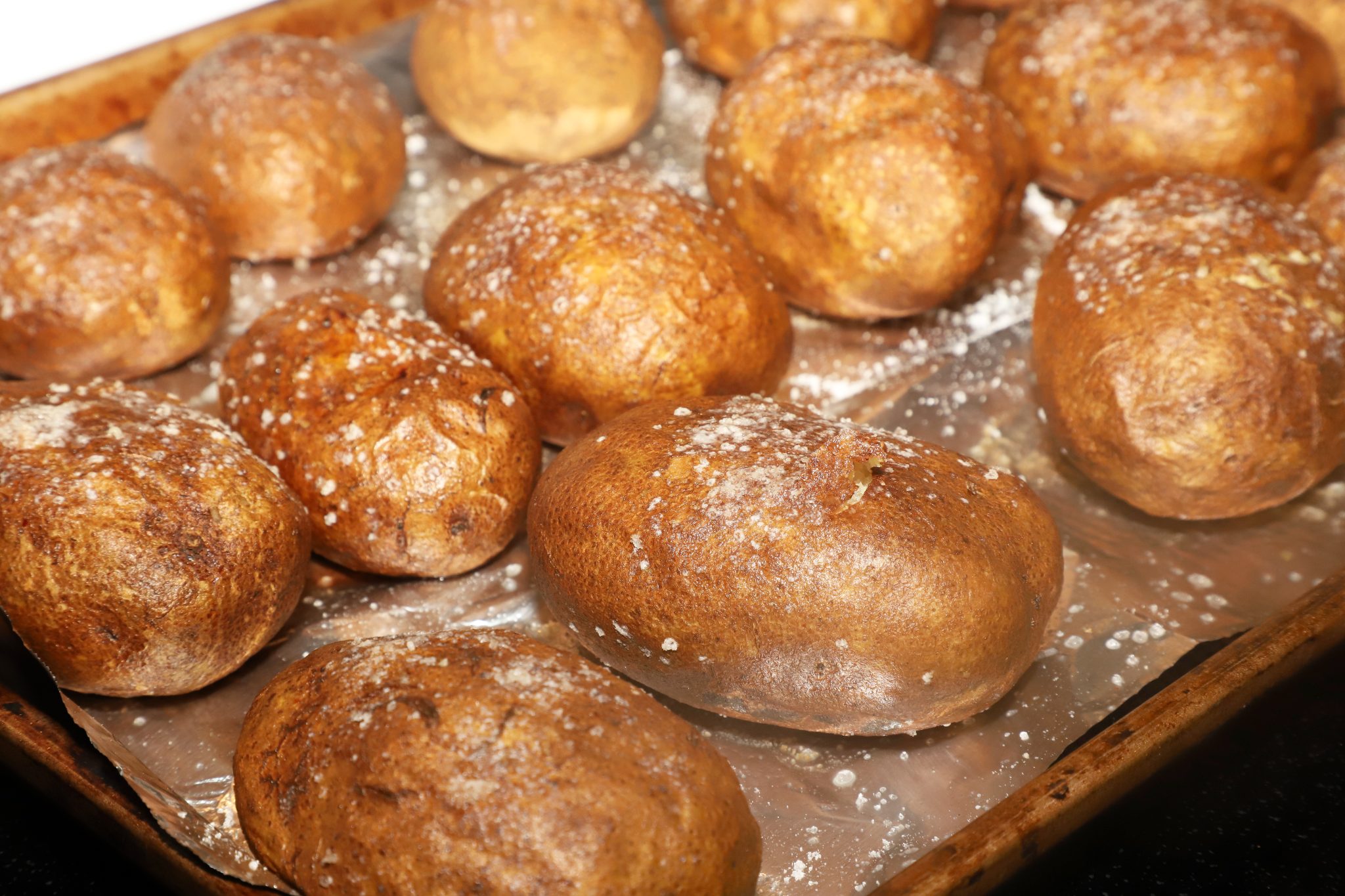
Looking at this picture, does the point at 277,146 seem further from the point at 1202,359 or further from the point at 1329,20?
the point at 1329,20

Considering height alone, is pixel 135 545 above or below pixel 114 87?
below

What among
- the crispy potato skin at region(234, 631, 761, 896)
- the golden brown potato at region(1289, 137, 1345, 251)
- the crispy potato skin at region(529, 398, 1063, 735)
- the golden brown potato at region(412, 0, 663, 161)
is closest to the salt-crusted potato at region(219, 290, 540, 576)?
the crispy potato skin at region(529, 398, 1063, 735)

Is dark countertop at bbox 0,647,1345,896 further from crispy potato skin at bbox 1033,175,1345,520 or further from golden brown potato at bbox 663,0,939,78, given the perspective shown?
golden brown potato at bbox 663,0,939,78

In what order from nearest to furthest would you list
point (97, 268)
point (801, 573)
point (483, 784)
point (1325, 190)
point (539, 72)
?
point (483, 784) < point (801, 573) < point (97, 268) < point (1325, 190) < point (539, 72)

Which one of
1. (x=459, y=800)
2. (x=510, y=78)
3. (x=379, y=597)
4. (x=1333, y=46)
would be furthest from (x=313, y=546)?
(x=1333, y=46)

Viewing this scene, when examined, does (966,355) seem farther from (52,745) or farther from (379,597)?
(52,745)

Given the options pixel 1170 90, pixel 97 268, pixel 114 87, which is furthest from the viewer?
pixel 114 87

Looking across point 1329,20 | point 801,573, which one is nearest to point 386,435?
point 801,573
